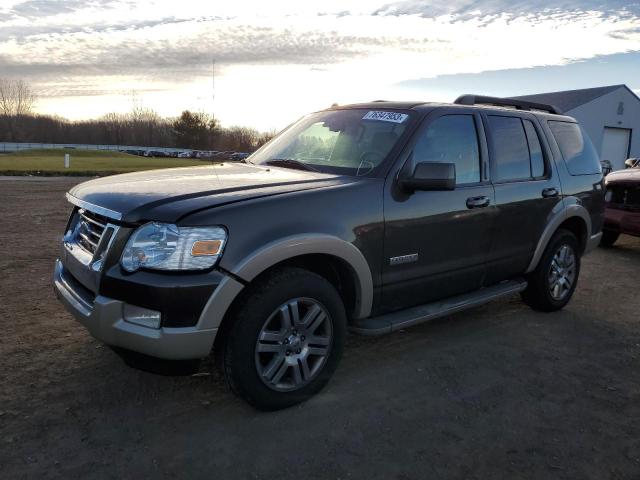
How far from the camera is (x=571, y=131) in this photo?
216 inches

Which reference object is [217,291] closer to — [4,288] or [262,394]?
[262,394]

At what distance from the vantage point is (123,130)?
100688 mm

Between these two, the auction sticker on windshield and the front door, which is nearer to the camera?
the front door

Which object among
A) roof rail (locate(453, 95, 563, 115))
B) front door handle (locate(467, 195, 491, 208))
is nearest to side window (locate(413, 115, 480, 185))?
front door handle (locate(467, 195, 491, 208))

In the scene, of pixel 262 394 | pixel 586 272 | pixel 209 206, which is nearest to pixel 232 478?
pixel 262 394

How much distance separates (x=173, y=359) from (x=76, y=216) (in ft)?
4.71

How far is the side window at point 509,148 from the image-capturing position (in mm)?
4426

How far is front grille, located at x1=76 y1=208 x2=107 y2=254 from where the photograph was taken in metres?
3.10

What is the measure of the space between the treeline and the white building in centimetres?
5328

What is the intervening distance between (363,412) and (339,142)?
Answer: 1.96 metres

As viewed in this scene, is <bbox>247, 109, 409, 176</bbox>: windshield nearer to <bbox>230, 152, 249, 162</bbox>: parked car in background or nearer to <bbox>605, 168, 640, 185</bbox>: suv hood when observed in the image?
<bbox>230, 152, 249, 162</bbox>: parked car in background

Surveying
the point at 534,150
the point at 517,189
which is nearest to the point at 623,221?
the point at 534,150

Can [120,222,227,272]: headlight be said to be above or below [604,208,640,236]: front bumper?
above

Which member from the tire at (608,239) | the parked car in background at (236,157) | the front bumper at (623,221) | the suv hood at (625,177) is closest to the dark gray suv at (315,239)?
the parked car in background at (236,157)
